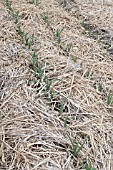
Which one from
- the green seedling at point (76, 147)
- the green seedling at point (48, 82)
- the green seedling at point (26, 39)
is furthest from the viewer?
the green seedling at point (26, 39)

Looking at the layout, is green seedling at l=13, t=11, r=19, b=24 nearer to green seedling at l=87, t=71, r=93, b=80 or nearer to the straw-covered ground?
the straw-covered ground

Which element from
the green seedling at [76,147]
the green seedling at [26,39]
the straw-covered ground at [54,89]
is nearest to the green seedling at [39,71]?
the straw-covered ground at [54,89]

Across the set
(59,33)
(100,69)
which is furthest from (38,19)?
(100,69)

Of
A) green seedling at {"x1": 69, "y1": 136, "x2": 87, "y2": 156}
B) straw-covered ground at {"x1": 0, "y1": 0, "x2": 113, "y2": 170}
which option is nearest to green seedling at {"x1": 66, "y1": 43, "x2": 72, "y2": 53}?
straw-covered ground at {"x1": 0, "y1": 0, "x2": 113, "y2": 170}

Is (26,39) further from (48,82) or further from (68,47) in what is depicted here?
(48,82)

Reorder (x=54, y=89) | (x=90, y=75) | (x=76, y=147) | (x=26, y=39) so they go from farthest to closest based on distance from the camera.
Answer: (x=26, y=39)
(x=90, y=75)
(x=54, y=89)
(x=76, y=147)

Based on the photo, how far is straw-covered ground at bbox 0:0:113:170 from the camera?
1780mm

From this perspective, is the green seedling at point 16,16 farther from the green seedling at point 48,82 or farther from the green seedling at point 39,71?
the green seedling at point 48,82

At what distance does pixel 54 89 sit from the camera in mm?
2137

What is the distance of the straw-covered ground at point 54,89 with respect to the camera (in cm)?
178

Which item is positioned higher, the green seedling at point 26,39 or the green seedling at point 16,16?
the green seedling at point 16,16

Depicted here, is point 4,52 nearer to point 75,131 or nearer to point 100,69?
point 100,69

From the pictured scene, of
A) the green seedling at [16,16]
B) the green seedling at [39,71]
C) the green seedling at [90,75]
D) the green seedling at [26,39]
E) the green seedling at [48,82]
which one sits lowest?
the green seedling at [90,75]

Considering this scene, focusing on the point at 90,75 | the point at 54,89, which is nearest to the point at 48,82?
the point at 54,89
